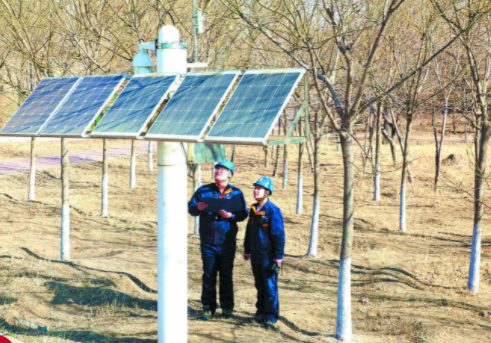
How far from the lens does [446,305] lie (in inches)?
287

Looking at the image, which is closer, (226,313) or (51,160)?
(226,313)

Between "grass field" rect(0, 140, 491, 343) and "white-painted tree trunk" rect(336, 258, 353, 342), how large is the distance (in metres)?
0.23

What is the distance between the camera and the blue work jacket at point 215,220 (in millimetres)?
5730

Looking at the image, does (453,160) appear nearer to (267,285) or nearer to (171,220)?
(267,285)

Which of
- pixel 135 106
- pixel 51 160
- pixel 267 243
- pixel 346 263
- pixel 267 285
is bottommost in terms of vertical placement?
pixel 267 285

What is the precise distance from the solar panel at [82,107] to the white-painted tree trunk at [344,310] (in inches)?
125

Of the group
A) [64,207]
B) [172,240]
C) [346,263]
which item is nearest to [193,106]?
[172,240]

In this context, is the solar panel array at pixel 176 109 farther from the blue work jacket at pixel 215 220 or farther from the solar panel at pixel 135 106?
the blue work jacket at pixel 215 220

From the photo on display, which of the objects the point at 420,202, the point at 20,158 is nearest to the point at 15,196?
the point at 20,158

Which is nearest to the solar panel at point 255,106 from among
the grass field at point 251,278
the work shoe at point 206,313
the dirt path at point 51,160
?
the grass field at point 251,278

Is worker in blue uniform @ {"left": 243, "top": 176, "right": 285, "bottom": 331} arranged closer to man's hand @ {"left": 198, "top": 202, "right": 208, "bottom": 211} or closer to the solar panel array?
man's hand @ {"left": 198, "top": 202, "right": 208, "bottom": 211}

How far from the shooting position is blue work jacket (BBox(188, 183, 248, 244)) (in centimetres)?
573

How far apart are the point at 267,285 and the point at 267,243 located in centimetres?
48

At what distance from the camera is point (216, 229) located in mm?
5730
